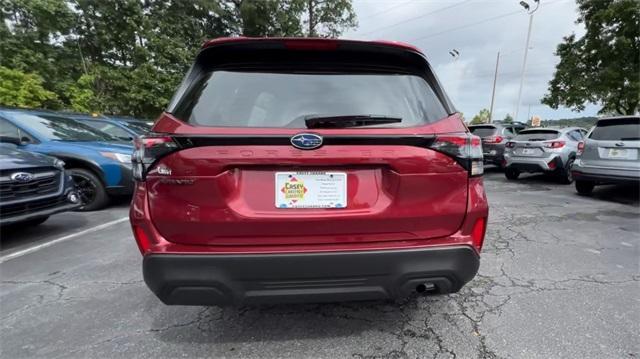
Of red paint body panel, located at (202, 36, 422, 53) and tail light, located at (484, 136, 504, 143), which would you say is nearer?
red paint body panel, located at (202, 36, 422, 53)

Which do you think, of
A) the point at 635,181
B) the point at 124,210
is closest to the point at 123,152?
the point at 124,210

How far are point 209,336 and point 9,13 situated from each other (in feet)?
82.0

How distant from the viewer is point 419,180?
1750 mm

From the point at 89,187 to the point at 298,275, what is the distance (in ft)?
17.6

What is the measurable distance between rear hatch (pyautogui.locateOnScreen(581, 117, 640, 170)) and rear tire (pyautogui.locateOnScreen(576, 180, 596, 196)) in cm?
56

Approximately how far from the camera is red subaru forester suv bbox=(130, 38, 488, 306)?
5.51 ft

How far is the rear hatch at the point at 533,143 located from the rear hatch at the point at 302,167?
797 centimetres

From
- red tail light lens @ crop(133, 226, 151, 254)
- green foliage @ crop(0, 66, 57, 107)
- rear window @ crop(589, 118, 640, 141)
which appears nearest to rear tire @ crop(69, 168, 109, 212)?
red tail light lens @ crop(133, 226, 151, 254)

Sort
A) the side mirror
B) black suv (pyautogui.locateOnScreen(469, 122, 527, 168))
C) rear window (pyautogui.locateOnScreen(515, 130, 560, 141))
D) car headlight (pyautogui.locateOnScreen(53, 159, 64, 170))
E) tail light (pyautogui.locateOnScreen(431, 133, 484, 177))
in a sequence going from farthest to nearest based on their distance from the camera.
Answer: black suv (pyautogui.locateOnScreen(469, 122, 527, 168)) → rear window (pyautogui.locateOnScreen(515, 130, 560, 141)) → the side mirror → car headlight (pyautogui.locateOnScreen(53, 159, 64, 170)) → tail light (pyautogui.locateOnScreen(431, 133, 484, 177))

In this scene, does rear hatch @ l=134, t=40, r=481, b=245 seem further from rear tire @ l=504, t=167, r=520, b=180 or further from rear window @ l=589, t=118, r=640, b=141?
rear tire @ l=504, t=167, r=520, b=180

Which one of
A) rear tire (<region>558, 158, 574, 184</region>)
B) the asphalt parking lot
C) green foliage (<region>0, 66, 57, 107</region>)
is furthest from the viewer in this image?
green foliage (<region>0, 66, 57, 107</region>)

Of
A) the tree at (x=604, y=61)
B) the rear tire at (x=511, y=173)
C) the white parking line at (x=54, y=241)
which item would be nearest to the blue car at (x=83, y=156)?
the white parking line at (x=54, y=241)

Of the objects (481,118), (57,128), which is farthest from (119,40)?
(481,118)

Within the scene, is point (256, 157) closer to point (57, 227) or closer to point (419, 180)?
point (419, 180)
